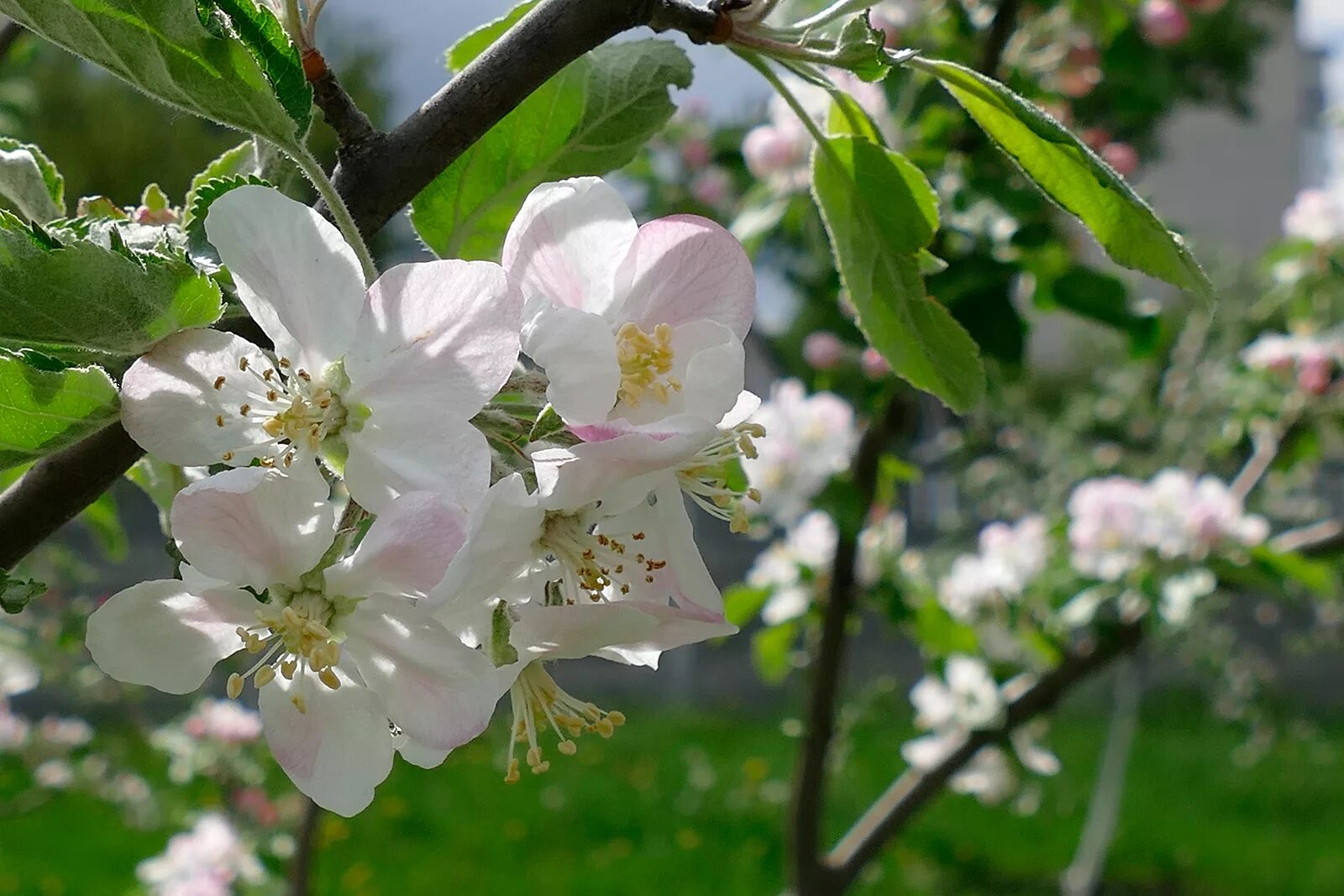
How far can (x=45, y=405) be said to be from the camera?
0.44 metres

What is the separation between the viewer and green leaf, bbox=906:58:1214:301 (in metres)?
0.58

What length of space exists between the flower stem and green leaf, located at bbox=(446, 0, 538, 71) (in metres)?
0.21

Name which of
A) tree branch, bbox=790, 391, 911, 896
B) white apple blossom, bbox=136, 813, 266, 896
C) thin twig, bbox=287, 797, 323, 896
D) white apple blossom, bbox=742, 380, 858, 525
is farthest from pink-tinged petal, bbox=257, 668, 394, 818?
white apple blossom, bbox=136, 813, 266, 896

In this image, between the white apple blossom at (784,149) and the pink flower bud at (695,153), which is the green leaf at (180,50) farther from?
the pink flower bud at (695,153)

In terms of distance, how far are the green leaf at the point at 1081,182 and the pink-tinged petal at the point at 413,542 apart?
0.31 metres

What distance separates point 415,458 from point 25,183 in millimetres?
238

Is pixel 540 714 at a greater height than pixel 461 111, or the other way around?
pixel 461 111

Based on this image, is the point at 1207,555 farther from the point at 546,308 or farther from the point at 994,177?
the point at 546,308

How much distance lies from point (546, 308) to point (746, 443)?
118 millimetres

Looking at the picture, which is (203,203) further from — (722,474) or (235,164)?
(722,474)

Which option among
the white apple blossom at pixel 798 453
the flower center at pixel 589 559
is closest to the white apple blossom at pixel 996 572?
the white apple blossom at pixel 798 453

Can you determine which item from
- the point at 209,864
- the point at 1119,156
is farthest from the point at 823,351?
the point at 209,864

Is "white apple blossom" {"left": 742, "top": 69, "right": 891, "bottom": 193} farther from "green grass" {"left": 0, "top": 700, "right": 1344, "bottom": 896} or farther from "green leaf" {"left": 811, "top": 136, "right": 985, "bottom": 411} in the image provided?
"green grass" {"left": 0, "top": 700, "right": 1344, "bottom": 896}

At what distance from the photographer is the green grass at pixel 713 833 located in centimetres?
381
